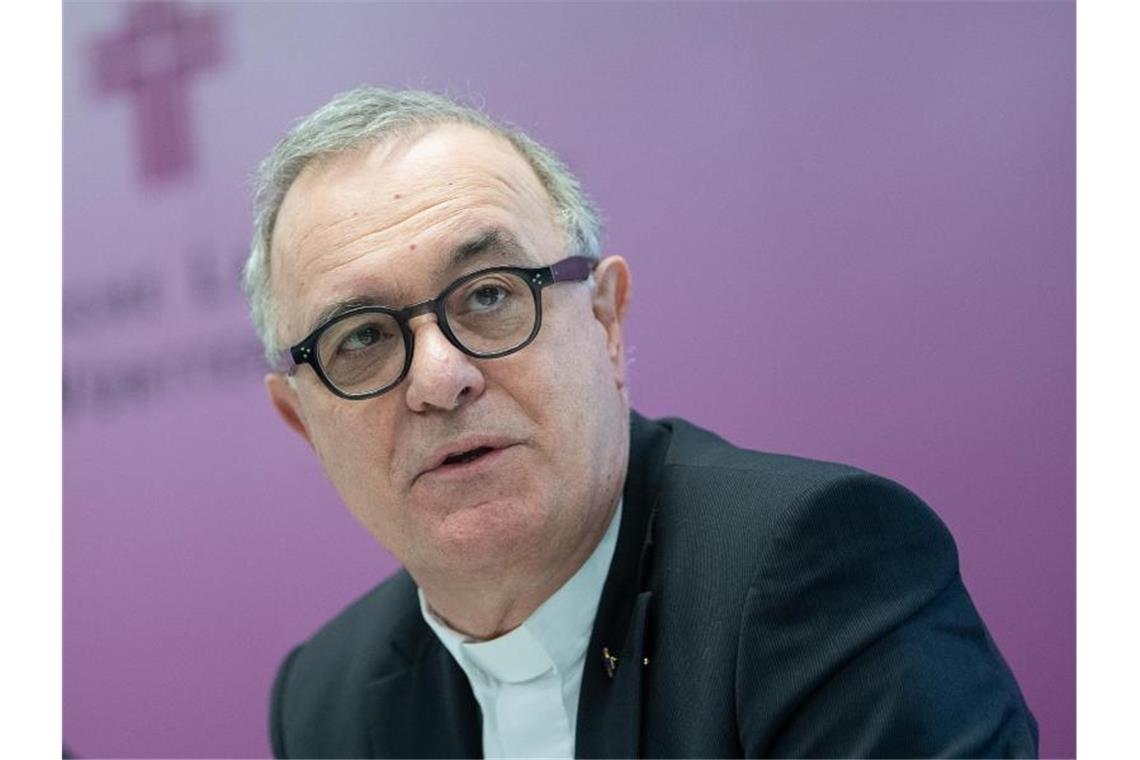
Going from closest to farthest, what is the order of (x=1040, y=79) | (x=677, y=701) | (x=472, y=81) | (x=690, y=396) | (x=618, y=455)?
(x=677, y=701) → (x=618, y=455) → (x=1040, y=79) → (x=690, y=396) → (x=472, y=81)

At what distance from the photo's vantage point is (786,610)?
60.1 inches

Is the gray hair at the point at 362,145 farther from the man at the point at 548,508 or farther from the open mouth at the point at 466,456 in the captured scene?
the open mouth at the point at 466,456

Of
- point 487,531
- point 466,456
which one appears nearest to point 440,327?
point 466,456

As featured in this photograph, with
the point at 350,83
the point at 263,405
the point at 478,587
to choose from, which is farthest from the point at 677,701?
the point at 350,83

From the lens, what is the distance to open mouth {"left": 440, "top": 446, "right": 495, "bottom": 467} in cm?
172

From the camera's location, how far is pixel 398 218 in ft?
5.94

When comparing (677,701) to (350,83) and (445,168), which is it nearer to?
(445,168)

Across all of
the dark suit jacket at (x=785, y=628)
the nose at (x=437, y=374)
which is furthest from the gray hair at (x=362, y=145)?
the dark suit jacket at (x=785, y=628)

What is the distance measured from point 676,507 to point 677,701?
30 centimetres

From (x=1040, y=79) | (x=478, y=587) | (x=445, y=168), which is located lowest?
(x=478, y=587)

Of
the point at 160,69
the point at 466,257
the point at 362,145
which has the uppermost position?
the point at 160,69

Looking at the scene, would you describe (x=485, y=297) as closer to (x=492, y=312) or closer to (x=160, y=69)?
(x=492, y=312)

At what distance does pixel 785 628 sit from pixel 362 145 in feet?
3.32

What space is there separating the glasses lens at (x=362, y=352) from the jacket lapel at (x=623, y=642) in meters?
0.45
